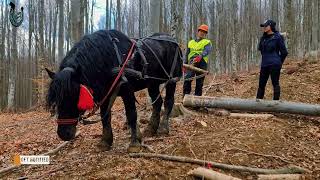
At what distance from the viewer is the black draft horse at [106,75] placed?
4.66 metres

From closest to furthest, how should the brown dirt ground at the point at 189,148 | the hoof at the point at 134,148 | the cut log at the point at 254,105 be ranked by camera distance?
the brown dirt ground at the point at 189,148 < the hoof at the point at 134,148 < the cut log at the point at 254,105

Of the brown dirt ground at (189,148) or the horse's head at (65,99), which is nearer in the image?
the horse's head at (65,99)

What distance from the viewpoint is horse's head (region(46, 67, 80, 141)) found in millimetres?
4523

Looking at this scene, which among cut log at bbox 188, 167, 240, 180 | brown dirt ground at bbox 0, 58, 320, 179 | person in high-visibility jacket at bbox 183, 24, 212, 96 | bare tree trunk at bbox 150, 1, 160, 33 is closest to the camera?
cut log at bbox 188, 167, 240, 180

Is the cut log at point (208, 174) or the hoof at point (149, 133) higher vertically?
the hoof at point (149, 133)

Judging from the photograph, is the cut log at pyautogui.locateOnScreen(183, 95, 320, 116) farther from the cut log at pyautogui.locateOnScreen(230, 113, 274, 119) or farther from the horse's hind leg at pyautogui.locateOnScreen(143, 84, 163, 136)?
the horse's hind leg at pyautogui.locateOnScreen(143, 84, 163, 136)

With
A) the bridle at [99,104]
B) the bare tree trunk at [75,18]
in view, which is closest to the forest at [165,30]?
the bare tree trunk at [75,18]

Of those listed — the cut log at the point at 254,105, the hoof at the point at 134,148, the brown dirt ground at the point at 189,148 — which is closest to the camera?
the brown dirt ground at the point at 189,148

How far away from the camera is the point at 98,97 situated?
A: 5.14 m

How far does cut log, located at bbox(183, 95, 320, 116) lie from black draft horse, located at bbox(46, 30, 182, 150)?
155 cm

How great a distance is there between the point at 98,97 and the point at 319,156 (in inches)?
139

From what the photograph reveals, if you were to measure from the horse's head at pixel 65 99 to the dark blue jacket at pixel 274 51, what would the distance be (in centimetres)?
486

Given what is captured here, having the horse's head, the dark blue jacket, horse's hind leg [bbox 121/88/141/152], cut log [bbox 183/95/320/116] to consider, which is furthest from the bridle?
the dark blue jacket

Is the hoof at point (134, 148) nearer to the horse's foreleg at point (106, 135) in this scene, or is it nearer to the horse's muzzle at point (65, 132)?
the horse's foreleg at point (106, 135)
